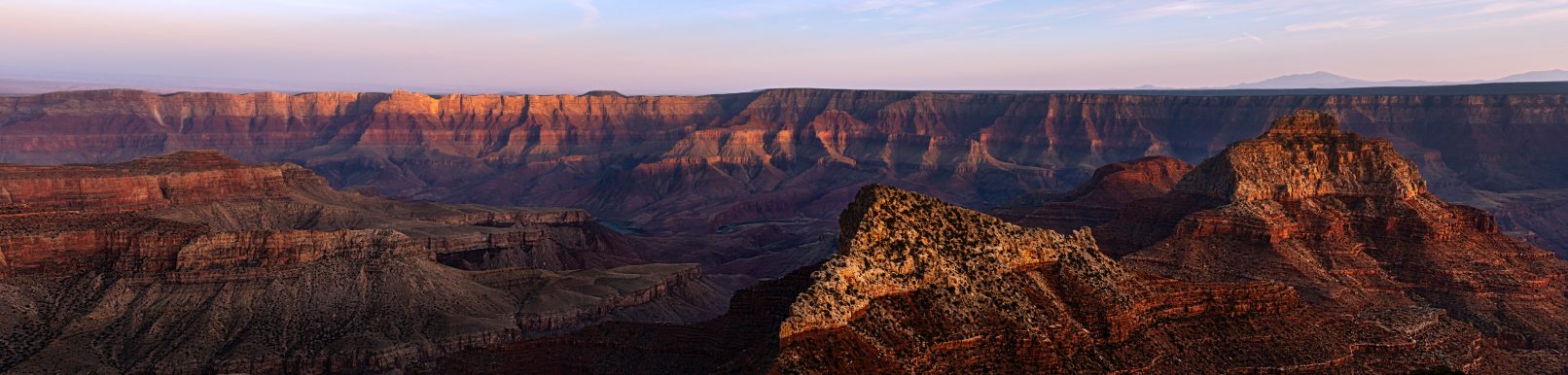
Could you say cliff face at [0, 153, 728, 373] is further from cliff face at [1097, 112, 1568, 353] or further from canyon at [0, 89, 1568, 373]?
cliff face at [1097, 112, 1568, 353]

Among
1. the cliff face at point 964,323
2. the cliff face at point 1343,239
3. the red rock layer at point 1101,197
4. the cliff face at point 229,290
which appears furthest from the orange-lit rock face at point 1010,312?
the red rock layer at point 1101,197

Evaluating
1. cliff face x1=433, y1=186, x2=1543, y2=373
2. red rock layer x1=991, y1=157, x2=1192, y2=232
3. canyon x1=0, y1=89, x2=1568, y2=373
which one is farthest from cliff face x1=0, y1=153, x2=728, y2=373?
red rock layer x1=991, y1=157, x2=1192, y2=232

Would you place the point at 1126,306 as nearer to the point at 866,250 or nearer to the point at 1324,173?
the point at 866,250

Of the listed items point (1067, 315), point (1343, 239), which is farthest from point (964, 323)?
point (1343, 239)

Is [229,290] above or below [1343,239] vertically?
below

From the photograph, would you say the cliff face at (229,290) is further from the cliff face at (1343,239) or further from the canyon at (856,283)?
the cliff face at (1343,239)

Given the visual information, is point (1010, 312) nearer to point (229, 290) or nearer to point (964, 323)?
point (964, 323)

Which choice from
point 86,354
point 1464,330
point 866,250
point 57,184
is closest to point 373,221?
point 57,184
